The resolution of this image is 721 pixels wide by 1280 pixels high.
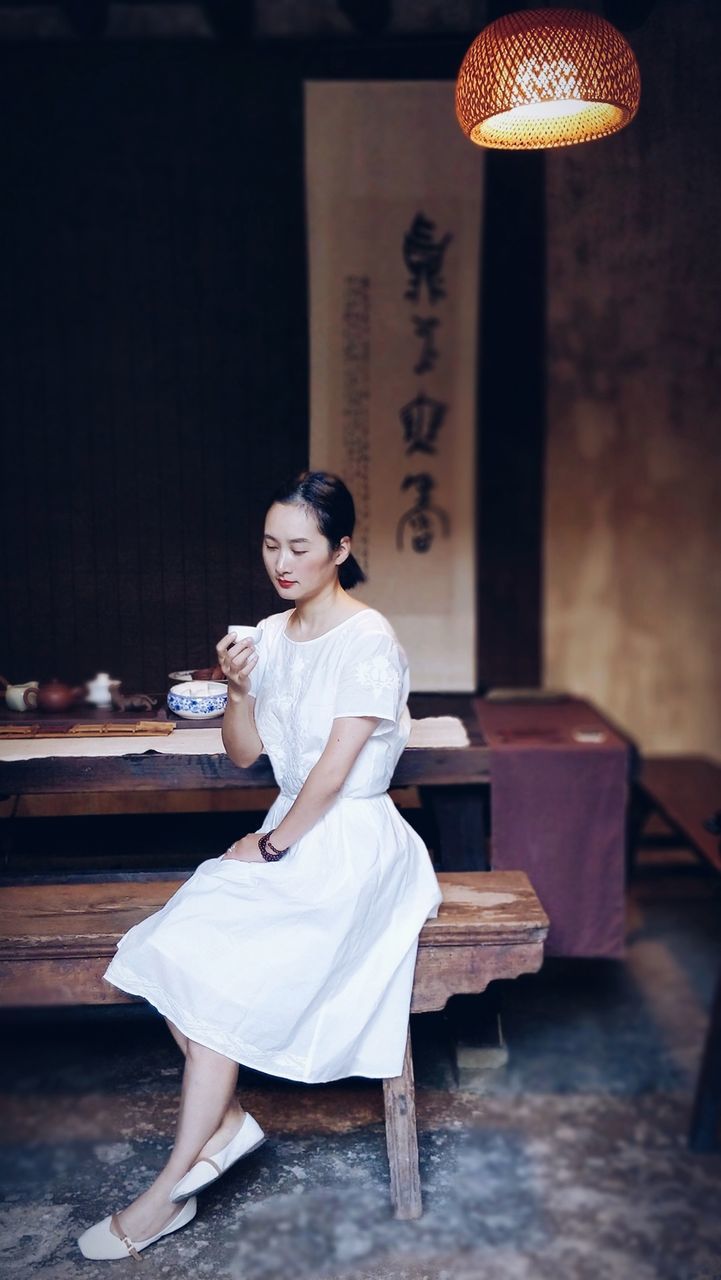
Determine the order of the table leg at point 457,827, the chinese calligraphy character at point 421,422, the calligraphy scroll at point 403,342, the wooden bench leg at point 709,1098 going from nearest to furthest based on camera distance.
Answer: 1. the calligraphy scroll at point 403,342
2. the wooden bench leg at point 709,1098
3. the table leg at point 457,827
4. the chinese calligraphy character at point 421,422

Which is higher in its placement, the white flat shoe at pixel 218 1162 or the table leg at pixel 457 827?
the table leg at pixel 457 827

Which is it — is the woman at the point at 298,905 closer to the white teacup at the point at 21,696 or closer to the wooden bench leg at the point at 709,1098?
the white teacup at the point at 21,696

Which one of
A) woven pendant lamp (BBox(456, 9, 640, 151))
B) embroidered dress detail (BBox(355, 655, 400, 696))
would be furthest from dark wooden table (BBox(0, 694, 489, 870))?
woven pendant lamp (BBox(456, 9, 640, 151))

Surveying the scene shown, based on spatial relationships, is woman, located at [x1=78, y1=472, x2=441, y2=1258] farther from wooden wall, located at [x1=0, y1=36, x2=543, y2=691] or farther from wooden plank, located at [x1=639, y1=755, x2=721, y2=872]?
wooden plank, located at [x1=639, y1=755, x2=721, y2=872]

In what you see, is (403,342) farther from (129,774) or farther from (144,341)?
(129,774)

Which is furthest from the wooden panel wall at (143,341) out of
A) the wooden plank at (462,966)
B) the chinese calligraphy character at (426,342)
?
the wooden plank at (462,966)

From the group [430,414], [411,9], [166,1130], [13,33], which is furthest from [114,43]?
[166,1130]

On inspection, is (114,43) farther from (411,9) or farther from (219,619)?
(219,619)

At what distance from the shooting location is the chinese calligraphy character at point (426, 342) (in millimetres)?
4117

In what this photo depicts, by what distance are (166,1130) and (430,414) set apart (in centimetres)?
272

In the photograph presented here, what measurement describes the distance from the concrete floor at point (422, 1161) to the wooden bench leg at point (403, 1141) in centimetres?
6

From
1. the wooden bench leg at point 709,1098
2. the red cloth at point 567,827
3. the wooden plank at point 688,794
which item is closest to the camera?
the wooden bench leg at point 709,1098

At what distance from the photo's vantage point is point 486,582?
613 cm

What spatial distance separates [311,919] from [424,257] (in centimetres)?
248
